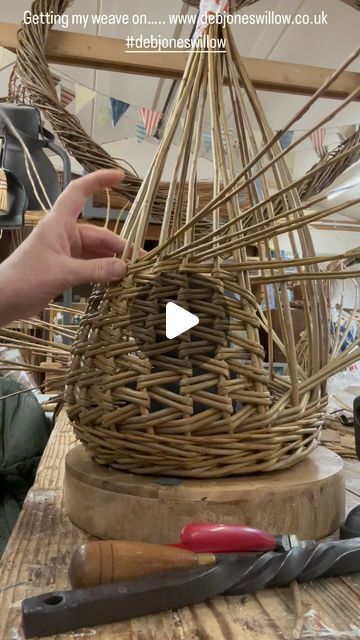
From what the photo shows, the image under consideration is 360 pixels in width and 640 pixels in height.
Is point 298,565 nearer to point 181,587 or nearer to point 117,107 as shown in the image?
point 181,587

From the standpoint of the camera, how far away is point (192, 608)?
0.30 metres

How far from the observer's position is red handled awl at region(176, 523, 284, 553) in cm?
32

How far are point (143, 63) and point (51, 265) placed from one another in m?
0.56

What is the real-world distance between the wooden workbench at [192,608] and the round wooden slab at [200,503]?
0.03m

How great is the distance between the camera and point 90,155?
643 mm

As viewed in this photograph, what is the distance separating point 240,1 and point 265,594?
60cm

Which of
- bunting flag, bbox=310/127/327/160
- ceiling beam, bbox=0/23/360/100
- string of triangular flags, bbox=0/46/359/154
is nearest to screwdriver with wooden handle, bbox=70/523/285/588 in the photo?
ceiling beam, bbox=0/23/360/100

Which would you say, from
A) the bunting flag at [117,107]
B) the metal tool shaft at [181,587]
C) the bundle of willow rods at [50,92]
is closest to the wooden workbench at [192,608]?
the metal tool shaft at [181,587]

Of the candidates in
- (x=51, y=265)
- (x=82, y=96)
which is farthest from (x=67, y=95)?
(x=51, y=265)

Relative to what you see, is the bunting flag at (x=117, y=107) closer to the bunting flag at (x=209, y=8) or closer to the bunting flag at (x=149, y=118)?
the bunting flag at (x=149, y=118)

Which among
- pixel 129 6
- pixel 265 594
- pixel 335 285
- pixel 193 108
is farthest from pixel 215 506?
pixel 129 6

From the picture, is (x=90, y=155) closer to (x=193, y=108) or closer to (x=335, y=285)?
(x=193, y=108)

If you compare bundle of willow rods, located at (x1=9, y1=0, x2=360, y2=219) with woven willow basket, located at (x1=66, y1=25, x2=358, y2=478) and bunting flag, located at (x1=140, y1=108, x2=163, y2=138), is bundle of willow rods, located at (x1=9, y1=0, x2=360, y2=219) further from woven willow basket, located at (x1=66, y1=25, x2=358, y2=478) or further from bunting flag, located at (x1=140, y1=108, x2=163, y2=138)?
bunting flag, located at (x1=140, y1=108, x2=163, y2=138)

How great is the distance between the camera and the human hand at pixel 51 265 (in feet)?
1.22
